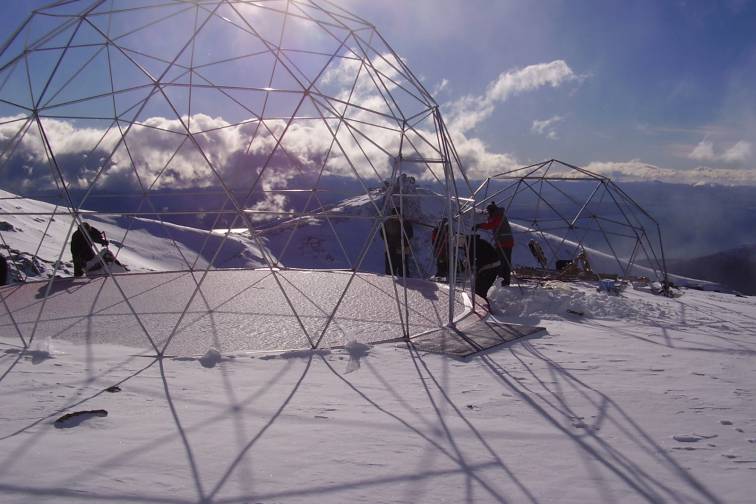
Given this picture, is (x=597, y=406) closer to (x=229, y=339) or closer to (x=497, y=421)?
(x=497, y=421)

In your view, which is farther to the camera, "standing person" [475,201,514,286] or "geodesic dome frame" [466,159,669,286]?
"geodesic dome frame" [466,159,669,286]

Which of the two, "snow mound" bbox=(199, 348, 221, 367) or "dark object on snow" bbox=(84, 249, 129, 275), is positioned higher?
"dark object on snow" bbox=(84, 249, 129, 275)

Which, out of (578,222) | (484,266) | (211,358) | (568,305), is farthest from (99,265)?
(578,222)

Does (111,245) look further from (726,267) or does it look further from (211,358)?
(726,267)

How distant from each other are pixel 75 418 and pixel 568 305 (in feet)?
22.6

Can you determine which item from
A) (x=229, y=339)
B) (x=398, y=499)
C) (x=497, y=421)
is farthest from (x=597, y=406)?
(x=229, y=339)

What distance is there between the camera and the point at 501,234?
35.9ft

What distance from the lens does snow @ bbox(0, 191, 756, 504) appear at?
9.53ft

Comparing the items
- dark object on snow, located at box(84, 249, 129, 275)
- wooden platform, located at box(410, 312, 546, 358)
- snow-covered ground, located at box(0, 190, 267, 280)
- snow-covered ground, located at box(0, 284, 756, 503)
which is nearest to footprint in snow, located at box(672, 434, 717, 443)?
snow-covered ground, located at box(0, 284, 756, 503)

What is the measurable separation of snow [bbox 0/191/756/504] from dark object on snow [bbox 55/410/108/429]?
18mm

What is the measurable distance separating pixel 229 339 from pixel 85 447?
9.93 feet

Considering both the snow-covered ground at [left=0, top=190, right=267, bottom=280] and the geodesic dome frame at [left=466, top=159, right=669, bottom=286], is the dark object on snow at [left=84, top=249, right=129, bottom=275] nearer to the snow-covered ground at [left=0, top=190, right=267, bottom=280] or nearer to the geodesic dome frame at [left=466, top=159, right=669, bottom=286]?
the snow-covered ground at [left=0, top=190, right=267, bottom=280]

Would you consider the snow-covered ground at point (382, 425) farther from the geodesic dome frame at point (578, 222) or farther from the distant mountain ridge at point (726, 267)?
the distant mountain ridge at point (726, 267)

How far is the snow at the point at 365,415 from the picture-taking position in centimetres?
290
